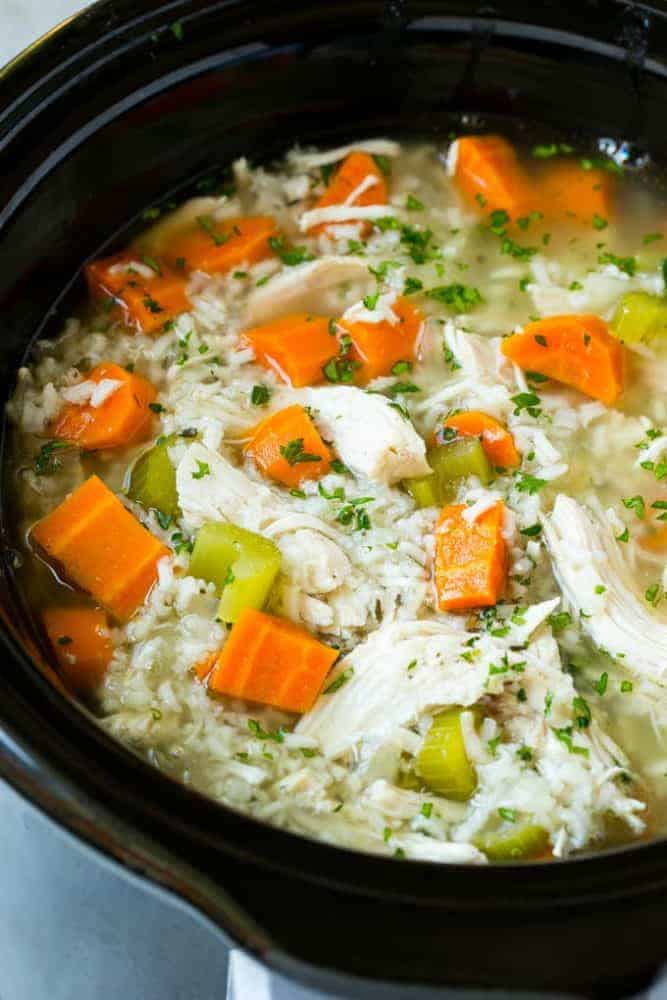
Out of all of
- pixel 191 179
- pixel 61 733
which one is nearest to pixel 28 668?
pixel 61 733

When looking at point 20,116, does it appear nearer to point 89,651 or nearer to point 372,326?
point 372,326

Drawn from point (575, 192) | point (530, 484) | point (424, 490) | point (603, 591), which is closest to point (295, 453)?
point (424, 490)

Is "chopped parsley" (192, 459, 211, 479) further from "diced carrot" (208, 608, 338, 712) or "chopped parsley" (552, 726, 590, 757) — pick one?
"chopped parsley" (552, 726, 590, 757)

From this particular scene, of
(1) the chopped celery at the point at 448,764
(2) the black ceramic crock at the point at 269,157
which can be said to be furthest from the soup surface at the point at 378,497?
(2) the black ceramic crock at the point at 269,157

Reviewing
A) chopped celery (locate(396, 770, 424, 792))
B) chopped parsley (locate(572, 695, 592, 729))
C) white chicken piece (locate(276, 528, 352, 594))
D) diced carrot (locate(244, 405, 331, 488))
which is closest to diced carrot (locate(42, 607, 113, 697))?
white chicken piece (locate(276, 528, 352, 594))

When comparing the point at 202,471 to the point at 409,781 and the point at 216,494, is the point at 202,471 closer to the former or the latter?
the point at 216,494

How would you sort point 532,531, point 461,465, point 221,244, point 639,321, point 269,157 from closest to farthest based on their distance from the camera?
point 532,531 < point 461,465 < point 639,321 < point 221,244 < point 269,157
